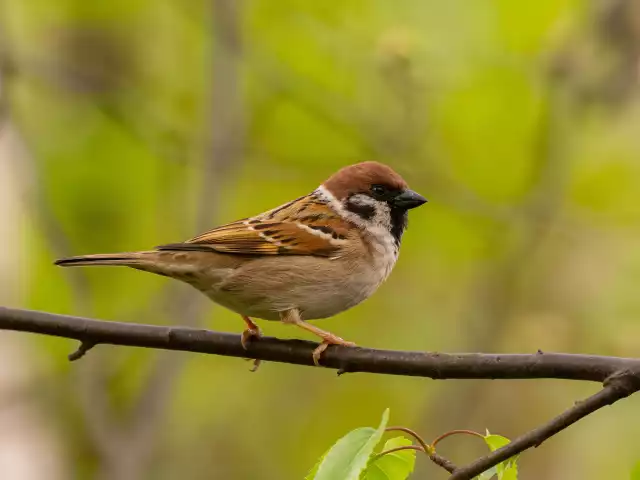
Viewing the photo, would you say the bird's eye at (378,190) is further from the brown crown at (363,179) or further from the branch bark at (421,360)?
the branch bark at (421,360)

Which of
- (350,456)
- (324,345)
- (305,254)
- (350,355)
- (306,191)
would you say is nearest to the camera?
(350,456)

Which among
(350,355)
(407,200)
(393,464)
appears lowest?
(393,464)

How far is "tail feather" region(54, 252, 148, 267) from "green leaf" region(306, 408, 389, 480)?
118 cm

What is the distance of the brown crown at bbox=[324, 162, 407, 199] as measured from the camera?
14.8 feet

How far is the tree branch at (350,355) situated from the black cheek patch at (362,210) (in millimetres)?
1415

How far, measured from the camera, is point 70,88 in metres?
6.38

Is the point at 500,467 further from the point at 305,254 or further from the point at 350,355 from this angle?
the point at 305,254

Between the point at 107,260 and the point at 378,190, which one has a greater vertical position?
the point at 378,190

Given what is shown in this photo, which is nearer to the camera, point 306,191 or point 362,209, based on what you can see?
point 362,209

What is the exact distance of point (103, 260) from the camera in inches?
133

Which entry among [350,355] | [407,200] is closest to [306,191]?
[407,200]

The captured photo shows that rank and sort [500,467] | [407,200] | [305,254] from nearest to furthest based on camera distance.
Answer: [500,467] → [305,254] → [407,200]

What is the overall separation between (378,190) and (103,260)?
62.0 inches

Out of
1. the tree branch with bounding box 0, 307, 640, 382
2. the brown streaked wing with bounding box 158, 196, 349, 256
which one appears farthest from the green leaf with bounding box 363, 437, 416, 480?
the brown streaked wing with bounding box 158, 196, 349, 256
